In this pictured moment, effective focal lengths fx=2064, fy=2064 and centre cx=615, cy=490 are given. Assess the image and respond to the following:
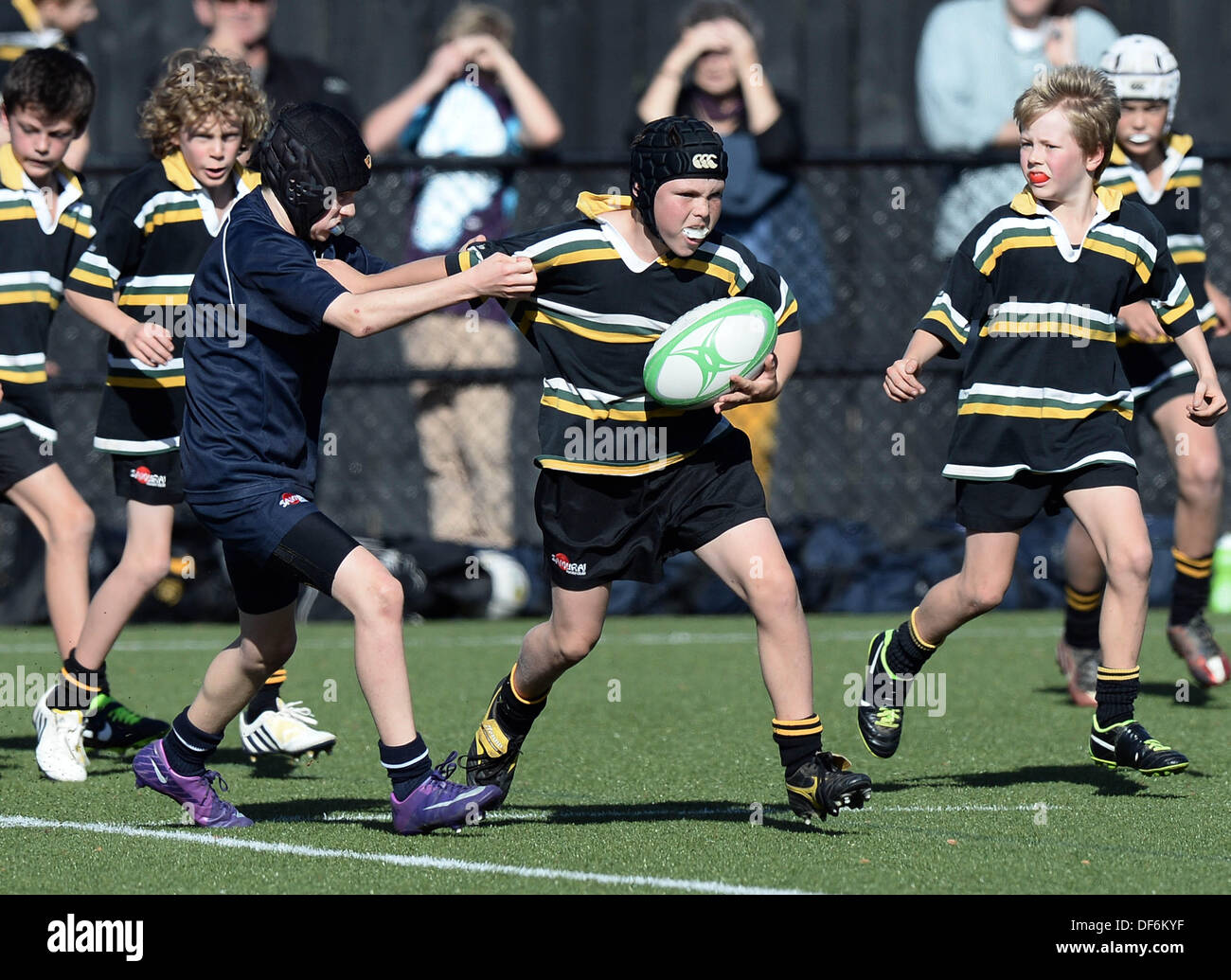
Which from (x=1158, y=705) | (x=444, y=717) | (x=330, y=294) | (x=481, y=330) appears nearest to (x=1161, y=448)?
(x=481, y=330)

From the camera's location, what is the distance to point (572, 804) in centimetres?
577

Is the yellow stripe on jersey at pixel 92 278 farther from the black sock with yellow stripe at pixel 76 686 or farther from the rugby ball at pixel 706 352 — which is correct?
the rugby ball at pixel 706 352

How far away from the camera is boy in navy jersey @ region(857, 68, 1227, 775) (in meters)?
5.92

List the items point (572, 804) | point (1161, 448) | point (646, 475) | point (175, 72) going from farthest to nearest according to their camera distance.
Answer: point (1161, 448)
point (175, 72)
point (572, 804)
point (646, 475)

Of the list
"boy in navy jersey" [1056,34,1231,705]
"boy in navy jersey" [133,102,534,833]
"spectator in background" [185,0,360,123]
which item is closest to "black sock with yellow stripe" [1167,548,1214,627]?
"boy in navy jersey" [1056,34,1231,705]

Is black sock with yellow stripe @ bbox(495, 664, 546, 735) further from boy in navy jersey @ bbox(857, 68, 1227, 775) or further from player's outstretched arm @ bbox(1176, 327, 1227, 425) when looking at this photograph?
player's outstretched arm @ bbox(1176, 327, 1227, 425)

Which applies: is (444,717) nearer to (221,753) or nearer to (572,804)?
(221,753)

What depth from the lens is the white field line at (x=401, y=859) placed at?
4.51 metres

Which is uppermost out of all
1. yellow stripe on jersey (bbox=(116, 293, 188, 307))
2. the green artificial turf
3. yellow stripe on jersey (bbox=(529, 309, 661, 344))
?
yellow stripe on jersey (bbox=(116, 293, 188, 307))

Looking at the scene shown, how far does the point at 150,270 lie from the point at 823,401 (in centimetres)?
612

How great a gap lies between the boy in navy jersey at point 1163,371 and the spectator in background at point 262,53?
428 cm

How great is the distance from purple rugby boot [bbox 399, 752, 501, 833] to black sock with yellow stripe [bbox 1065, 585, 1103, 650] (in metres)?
3.24

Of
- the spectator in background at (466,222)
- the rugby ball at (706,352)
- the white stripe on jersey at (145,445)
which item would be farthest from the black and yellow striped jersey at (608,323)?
the spectator in background at (466,222)

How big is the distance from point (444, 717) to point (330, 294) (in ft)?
9.27
